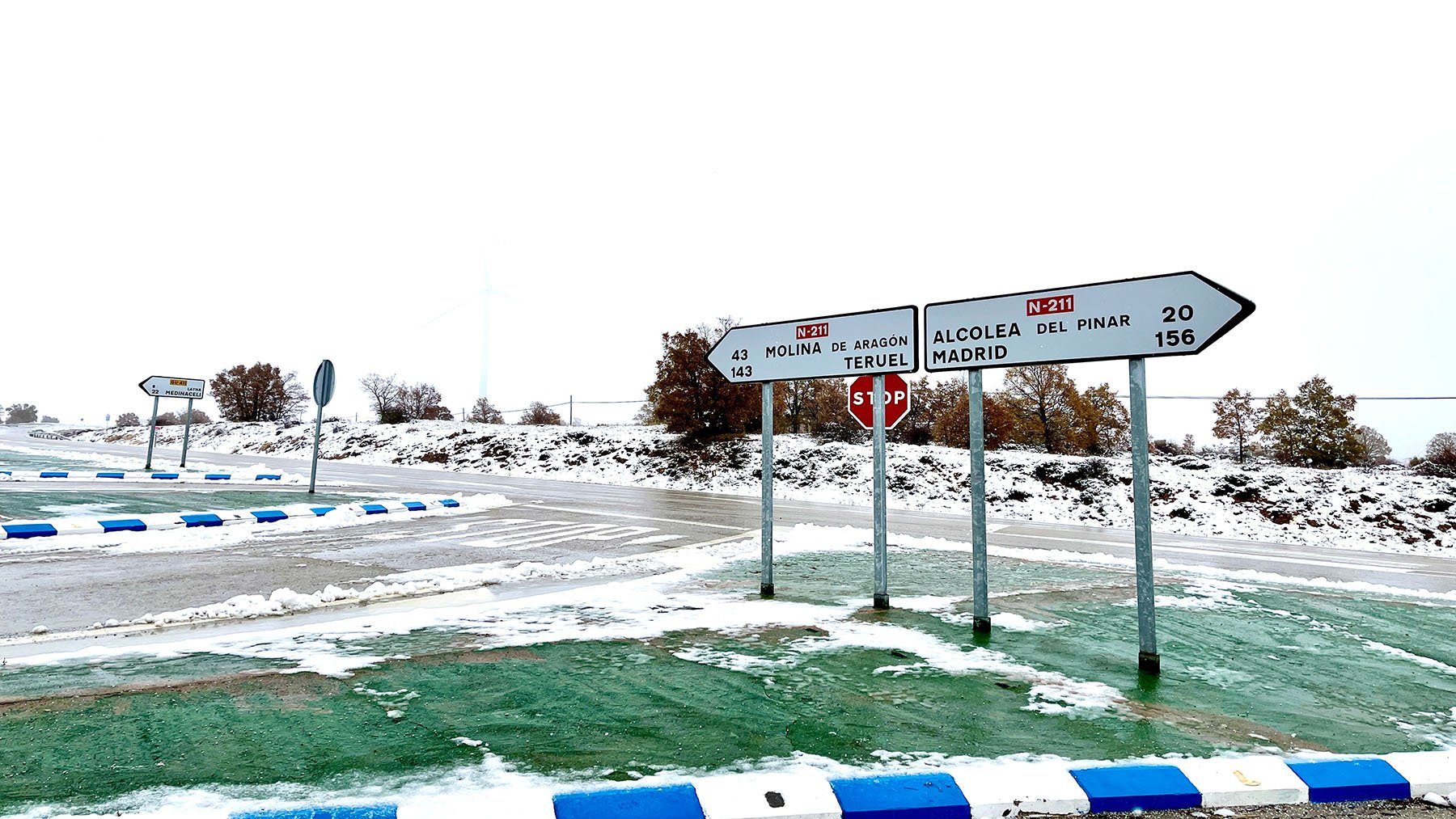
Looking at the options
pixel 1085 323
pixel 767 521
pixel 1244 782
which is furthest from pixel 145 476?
pixel 1244 782

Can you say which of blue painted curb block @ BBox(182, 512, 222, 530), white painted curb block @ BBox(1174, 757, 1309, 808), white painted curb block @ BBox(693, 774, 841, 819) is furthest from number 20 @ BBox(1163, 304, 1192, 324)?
blue painted curb block @ BBox(182, 512, 222, 530)

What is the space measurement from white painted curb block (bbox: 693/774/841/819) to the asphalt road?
549cm

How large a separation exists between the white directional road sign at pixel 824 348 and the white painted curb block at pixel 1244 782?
3.40 metres

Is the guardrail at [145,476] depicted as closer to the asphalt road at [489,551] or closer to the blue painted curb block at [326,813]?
the asphalt road at [489,551]

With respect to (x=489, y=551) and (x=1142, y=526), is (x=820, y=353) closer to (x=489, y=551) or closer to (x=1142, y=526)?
(x=1142, y=526)

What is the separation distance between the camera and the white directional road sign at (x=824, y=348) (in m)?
6.16

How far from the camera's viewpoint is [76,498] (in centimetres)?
1316

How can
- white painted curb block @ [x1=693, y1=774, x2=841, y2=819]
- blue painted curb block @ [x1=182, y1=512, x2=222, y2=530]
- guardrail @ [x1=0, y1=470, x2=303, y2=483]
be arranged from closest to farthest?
white painted curb block @ [x1=693, y1=774, x2=841, y2=819], blue painted curb block @ [x1=182, y1=512, x2=222, y2=530], guardrail @ [x1=0, y1=470, x2=303, y2=483]

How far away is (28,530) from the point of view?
982 cm

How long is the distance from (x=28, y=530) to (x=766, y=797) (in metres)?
11.7

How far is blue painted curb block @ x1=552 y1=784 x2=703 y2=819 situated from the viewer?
2.54 meters

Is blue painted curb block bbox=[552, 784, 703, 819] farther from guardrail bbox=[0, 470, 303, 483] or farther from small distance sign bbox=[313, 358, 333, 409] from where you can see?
guardrail bbox=[0, 470, 303, 483]

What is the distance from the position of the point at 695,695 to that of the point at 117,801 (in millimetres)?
2361

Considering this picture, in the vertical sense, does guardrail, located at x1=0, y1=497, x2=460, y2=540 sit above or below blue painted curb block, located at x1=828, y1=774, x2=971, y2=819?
above
